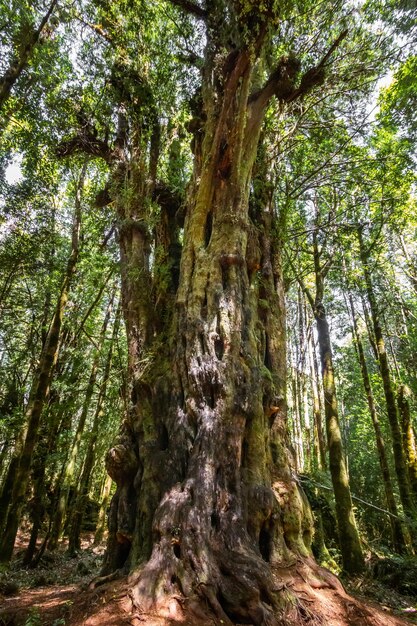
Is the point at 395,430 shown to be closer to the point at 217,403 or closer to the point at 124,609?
the point at 217,403

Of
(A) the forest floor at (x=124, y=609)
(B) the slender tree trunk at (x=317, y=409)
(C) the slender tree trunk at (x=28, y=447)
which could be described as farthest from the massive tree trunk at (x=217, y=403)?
(B) the slender tree trunk at (x=317, y=409)

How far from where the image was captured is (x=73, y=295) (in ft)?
42.4

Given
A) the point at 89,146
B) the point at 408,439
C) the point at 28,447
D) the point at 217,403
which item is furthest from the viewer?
the point at 408,439

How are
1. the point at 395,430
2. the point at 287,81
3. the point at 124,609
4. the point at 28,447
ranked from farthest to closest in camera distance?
the point at 395,430, the point at 28,447, the point at 287,81, the point at 124,609

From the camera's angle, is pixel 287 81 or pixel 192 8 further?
pixel 192 8

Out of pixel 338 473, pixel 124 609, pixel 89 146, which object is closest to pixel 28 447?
pixel 124 609

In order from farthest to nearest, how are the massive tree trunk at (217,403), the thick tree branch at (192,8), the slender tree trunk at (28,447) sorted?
the slender tree trunk at (28,447) < the thick tree branch at (192,8) < the massive tree trunk at (217,403)

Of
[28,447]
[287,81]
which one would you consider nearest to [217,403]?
[28,447]

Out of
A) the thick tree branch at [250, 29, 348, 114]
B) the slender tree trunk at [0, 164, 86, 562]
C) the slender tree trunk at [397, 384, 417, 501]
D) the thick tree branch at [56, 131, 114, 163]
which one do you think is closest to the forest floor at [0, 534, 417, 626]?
the slender tree trunk at [0, 164, 86, 562]

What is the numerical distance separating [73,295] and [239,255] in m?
8.55

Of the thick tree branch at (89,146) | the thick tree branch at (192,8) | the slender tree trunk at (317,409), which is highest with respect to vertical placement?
the thick tree branch at (192,8)

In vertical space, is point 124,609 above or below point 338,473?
below

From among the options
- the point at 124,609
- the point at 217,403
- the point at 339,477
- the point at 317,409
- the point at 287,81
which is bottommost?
the point at 124,609

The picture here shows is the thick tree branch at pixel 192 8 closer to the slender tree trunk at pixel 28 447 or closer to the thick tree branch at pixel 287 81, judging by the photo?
the thick tree branch at pixel 287 81
